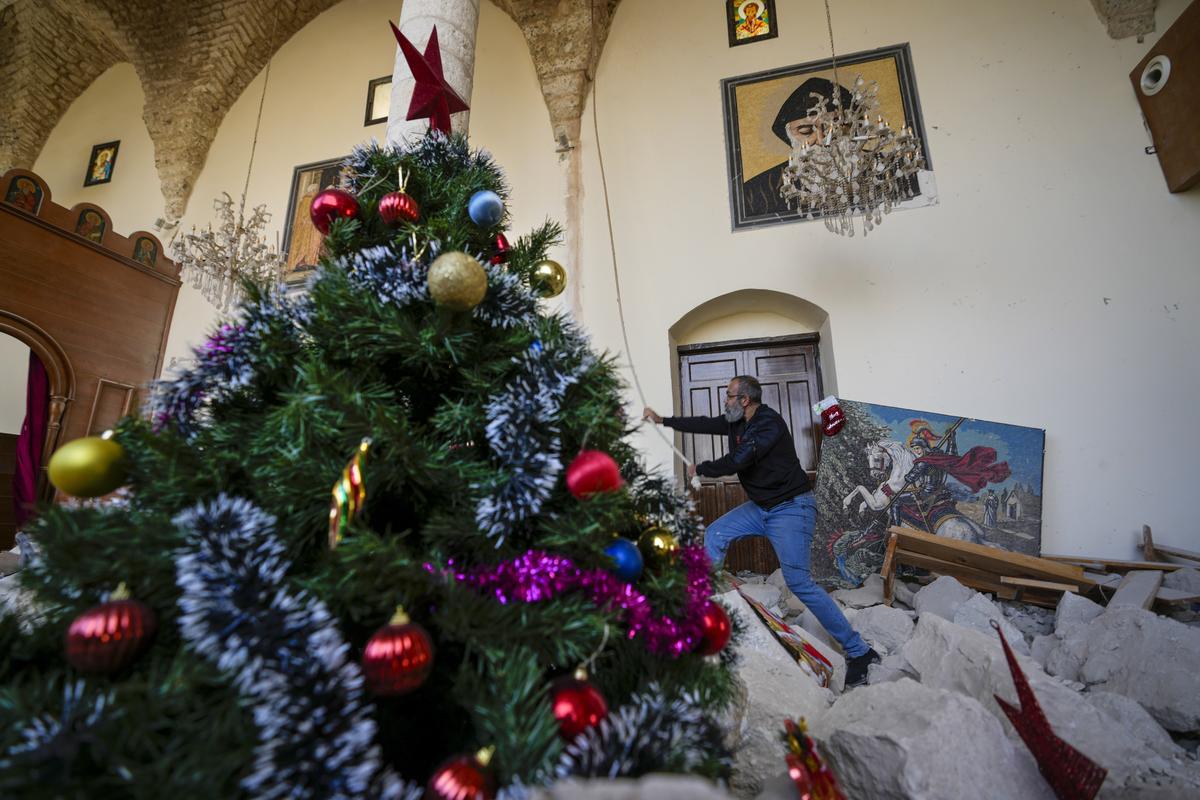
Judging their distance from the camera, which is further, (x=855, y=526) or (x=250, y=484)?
(x=855, y=526)

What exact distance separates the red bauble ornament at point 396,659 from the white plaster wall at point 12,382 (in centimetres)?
966

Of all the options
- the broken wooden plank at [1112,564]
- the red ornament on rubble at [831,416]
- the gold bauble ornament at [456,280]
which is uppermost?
the red ornament on rubble at [831,416]

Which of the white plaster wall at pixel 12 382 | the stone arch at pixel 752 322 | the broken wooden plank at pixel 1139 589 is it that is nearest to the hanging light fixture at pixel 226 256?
the white plaster wall at pixel 12 382

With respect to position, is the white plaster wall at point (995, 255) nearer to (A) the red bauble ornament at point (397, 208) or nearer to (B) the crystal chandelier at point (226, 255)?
(B) the crystal chandelier at point (226, 255)

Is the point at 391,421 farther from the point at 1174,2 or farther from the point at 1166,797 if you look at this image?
the point at 1174,2

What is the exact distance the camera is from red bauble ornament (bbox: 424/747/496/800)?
509mm

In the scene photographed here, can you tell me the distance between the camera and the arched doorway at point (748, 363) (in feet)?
16.5

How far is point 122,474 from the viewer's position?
2.48 feet

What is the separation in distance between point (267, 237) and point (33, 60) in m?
5.04

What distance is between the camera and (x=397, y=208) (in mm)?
1071

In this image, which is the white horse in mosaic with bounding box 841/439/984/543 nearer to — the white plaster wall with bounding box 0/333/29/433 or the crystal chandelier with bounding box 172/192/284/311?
the crystal chandelier with bounding box 172/192/284/311

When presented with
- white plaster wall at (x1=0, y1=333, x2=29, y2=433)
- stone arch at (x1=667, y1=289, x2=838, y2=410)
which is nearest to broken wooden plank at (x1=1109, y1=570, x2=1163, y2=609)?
stone arch at (x1=667, y1=289, x2=838, y2=410)

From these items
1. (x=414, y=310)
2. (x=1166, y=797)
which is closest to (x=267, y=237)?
(x=414, y=310)

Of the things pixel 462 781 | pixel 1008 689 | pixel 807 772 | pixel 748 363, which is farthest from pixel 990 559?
pixel 462 781
